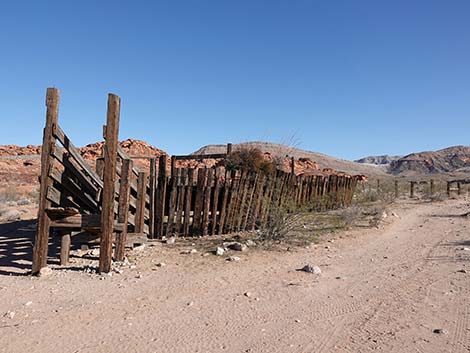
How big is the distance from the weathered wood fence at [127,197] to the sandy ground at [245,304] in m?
0.61

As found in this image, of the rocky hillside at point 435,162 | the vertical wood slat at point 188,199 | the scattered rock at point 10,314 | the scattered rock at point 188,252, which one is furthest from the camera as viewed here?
the rocky hillside at point 435,162

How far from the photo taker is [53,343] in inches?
126

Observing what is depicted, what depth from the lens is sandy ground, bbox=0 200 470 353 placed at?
3.26 m

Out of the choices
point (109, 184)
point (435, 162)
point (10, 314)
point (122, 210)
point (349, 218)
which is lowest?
point (10, 314)

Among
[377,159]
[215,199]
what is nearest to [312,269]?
[215,199]

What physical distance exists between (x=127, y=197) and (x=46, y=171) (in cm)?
120

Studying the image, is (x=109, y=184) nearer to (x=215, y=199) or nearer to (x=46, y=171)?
(x=46, y=171)

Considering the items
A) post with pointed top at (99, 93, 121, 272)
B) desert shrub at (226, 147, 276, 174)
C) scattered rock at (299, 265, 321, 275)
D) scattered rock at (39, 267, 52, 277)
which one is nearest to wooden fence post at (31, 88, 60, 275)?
scattered rock at (39, 267, 52, 277)

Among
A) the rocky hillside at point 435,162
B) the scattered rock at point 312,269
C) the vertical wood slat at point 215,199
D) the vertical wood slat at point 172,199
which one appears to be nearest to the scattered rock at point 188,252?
the vertical wood slat at point 172,199

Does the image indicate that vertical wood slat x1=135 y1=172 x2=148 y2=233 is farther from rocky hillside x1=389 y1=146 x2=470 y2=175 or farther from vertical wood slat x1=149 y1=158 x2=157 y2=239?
rocky hillside x1=389 y1=146 x2=470 y2=175

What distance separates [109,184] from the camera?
5.39 metres

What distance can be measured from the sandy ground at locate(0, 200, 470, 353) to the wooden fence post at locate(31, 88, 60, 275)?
459 millimetres

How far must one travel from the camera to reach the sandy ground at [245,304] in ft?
10.7

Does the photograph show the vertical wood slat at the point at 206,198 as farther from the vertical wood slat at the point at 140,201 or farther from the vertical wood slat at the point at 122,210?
the vertical wood slat at the point at 122,210
